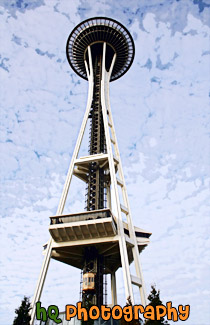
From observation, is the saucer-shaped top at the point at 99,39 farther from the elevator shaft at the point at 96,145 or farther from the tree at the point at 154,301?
the tree at the point at 154,301

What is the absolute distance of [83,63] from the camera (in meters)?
55.6

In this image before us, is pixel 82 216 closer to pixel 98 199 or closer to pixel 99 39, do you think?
pixel 98 199

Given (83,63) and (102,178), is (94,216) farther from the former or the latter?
(83,63)

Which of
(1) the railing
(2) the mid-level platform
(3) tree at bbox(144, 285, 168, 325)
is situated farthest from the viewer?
(1) the railing

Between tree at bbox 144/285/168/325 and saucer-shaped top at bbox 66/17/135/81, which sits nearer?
tree at bbox 144/285/168/325

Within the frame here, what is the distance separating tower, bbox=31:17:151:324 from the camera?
3269 cm

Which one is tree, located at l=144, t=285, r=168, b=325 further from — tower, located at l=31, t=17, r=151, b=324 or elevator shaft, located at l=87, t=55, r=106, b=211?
elevator shaft, located at l=87, t=55, r=106, b=211

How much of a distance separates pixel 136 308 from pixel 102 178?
19.5m

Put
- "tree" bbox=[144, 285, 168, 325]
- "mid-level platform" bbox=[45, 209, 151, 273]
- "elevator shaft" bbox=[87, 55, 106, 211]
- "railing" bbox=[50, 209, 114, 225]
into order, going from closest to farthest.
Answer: "tree" bbox=[144, 285, 168, 325], "mid-level platform" bbox=[45, 209, 151, 273], "railing" bbox=[50, 209, 114, 225], "elevator shaft" bbox=[87, 55, 106, 211]

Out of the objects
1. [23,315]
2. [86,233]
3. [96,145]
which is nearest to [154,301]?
[23,315]

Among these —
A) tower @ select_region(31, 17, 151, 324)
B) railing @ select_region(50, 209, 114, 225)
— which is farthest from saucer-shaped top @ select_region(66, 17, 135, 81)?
railing @ select_region(50, 209, 114, 225)

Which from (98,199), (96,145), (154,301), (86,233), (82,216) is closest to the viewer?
(154,301)

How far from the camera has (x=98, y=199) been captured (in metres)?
39.1

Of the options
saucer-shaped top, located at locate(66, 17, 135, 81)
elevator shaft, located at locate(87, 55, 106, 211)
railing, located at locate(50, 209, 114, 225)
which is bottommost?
railing, located at locate(50, 209, 114, 225)
